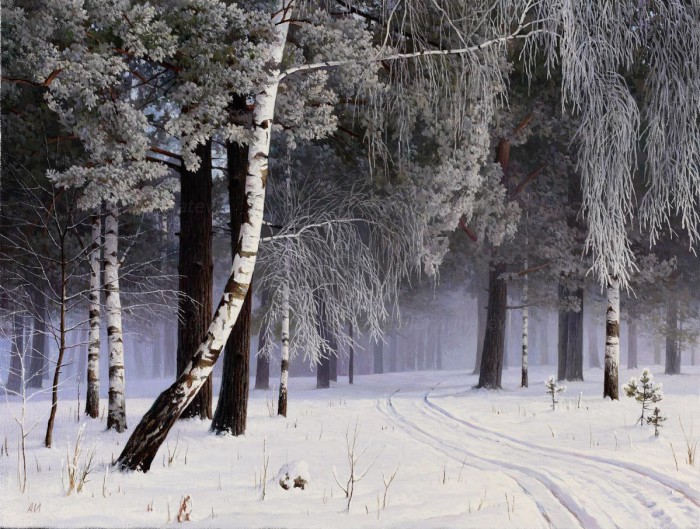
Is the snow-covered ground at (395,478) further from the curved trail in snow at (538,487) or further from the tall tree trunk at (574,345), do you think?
the tall tree trunk at (574,345)

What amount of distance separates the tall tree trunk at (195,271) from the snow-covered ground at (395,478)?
1.13 metres

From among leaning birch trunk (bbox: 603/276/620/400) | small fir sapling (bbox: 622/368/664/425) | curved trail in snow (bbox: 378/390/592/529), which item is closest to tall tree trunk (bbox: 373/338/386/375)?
leaning birch trunk (bbox: 603/276/620/400)

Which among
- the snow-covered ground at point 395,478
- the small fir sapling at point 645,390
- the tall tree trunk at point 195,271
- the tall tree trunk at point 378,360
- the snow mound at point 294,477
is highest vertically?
the tall tree trunk at point 195,271

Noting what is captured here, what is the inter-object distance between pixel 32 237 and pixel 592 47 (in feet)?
42.8

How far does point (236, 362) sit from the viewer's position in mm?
10344

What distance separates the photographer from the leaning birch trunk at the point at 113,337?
10781mm

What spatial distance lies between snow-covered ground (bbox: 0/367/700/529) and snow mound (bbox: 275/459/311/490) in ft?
0.12

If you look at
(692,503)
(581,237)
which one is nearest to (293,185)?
(692,503)

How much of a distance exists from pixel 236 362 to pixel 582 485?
570 centimetres

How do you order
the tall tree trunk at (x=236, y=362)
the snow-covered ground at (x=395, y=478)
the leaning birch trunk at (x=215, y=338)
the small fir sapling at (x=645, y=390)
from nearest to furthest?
1. the snow-covered ground at (x=395, y=478)
2. the leaning birch trunk at (x=215, y=338)
3. the small fir sapling at (x=645, y=390)
4. the tall tree trunk at (x=236, y=362)

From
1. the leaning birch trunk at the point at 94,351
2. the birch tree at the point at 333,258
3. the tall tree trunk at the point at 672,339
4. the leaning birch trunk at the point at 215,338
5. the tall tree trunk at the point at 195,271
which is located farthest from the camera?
the tall tree trunk at the point at 672,339

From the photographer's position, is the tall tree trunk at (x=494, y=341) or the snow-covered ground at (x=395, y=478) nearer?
the snow-covered ground at (x=395, y=478)

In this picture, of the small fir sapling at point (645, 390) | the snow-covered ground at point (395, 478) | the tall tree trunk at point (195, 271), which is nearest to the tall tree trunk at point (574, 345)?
the snow-covered ground at point (395, 478)

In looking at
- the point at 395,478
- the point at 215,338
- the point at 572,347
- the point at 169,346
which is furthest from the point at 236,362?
the point at 169,346
